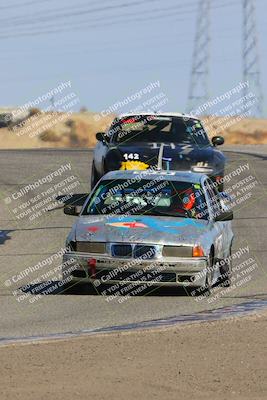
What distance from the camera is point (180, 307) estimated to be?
39.6 feet

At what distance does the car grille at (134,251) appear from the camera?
41.7 feet

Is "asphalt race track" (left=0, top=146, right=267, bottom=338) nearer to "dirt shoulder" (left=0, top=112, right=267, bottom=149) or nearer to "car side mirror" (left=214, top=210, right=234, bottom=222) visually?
"car side mirror" (left=214, top=210, right=234, bottom=222)

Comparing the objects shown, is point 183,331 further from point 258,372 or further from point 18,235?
point 18,235

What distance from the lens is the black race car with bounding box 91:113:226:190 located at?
19141 millimetres

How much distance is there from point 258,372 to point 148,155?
10853 mm

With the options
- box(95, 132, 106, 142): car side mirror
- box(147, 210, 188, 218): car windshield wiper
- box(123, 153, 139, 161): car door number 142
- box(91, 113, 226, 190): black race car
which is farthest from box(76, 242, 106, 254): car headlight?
box(95, 132, 106, 142): car side mirror

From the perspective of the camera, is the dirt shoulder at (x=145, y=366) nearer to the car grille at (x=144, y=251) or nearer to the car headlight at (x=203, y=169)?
the car grille at (x=144, y=251)

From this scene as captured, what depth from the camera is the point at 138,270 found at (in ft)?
41.5

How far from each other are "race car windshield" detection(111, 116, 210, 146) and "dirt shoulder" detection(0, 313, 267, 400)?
33.5 ft

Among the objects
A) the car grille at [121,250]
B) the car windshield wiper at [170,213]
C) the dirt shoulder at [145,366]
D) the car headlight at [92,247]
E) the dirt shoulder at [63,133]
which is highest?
the dirt shoulder at [145,366]

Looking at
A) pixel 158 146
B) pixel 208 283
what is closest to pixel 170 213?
pixel 208 283

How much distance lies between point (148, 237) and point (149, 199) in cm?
102

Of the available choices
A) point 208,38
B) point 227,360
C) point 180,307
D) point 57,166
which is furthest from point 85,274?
point 208,38

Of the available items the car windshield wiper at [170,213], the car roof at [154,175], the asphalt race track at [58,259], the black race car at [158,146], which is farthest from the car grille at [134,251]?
the black race car at [158,146]
